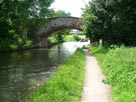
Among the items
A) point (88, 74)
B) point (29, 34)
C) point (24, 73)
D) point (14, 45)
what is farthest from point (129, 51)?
point (29, 34)

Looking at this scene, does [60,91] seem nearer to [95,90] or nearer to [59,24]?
[95,90]

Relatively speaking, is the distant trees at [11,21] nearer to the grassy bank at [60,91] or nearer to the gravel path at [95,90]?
the gravel path at [95,90]

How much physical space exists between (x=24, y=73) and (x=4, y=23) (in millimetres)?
21027

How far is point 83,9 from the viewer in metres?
40.1

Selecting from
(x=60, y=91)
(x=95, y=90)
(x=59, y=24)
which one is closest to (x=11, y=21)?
(x=59, y=24)

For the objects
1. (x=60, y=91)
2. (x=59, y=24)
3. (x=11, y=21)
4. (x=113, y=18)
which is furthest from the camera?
(x=59, y=24)

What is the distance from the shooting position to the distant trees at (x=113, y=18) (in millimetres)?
34312

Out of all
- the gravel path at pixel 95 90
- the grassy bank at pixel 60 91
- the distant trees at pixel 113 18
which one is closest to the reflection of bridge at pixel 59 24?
the distant trees at pixel 113 18

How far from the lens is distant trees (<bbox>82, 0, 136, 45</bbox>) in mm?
34312

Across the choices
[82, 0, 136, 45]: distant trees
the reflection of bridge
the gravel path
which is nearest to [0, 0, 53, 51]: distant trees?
the reflection of bridge

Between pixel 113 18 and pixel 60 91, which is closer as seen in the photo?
pixel 60 91

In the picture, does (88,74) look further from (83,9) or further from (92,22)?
(83,9)

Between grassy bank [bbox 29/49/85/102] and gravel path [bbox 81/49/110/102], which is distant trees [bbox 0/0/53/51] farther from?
grassy bank [bbox 29/49/85/102]

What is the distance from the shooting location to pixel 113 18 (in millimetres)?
33531
